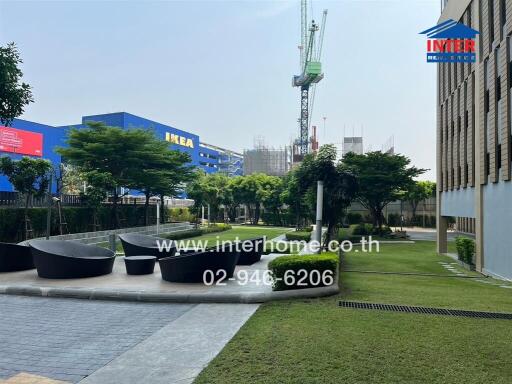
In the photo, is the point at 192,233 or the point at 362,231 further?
the point at 362,231

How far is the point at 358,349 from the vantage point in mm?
4281

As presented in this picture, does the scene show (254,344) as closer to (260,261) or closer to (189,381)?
(189,381)

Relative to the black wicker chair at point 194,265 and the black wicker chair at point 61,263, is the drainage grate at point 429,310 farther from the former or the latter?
the black wicker chair at point 61,263

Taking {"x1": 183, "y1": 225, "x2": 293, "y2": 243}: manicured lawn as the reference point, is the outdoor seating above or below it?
above

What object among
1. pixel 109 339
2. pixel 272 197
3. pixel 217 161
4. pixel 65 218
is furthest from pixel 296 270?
pixel 217 161

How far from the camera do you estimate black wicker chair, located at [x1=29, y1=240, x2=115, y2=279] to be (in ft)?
29.1

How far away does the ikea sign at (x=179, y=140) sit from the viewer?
68800 mm

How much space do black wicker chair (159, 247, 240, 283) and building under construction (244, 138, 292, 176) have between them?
81.8 meters

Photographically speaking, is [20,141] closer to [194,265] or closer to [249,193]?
[249,193]

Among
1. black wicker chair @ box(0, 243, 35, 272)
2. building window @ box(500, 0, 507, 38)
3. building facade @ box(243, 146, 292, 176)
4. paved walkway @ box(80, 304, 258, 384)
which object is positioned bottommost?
paved walkway @ box(80, 304, 258, 384)

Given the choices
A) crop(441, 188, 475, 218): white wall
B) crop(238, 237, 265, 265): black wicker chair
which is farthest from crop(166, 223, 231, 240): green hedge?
crop(441, 188, 475, 218): white wall

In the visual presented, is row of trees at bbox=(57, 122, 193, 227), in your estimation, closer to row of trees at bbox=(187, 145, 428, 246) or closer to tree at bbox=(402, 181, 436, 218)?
row of trees at bbox=(187, 145, 428, 246)

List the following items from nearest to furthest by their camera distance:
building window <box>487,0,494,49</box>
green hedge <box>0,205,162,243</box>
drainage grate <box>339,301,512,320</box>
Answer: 1. drainage grate <box>339,301,512,320</box>
2. building window <box>487,0,494,49</box>
3. green hedge <box>0,205,162,243</box>

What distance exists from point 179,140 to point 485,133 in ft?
205
